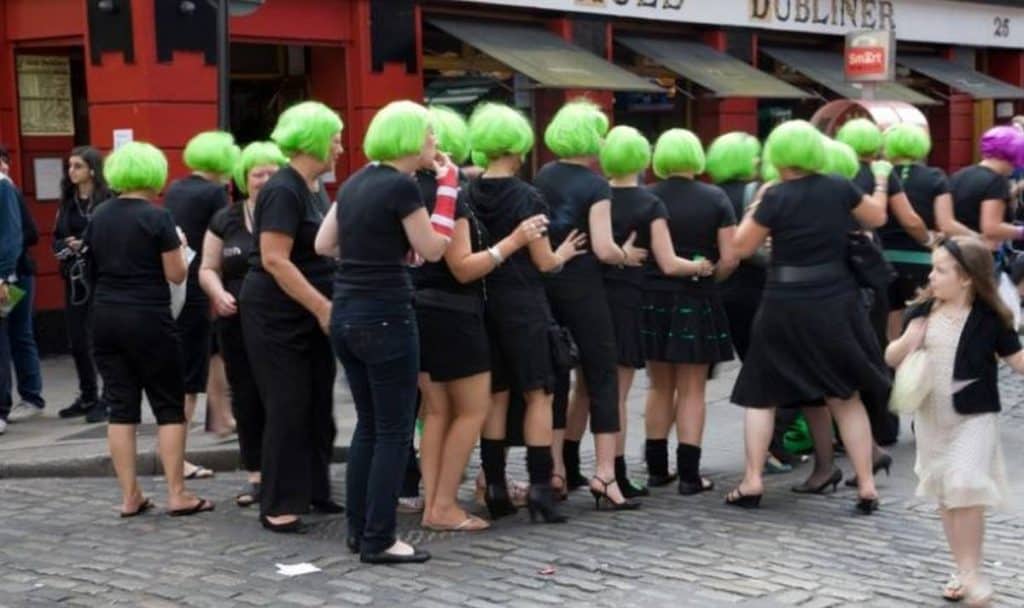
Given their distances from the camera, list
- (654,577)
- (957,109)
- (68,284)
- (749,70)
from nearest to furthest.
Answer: (654,577) → (68,284) → (749,70) → (957,109)

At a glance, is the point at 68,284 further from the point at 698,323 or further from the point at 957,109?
the point at 957,109

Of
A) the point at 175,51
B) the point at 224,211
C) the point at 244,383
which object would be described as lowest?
the point at 244,383

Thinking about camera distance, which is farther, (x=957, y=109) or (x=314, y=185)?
(x=957, y=109)

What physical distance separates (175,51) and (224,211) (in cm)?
572

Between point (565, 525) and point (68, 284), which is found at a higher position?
point (68, 284)

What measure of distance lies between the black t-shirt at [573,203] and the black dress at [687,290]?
1.83ft

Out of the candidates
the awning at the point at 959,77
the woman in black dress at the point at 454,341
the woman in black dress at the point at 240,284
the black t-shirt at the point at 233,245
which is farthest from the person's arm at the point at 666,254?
the awning at the point at 959,77

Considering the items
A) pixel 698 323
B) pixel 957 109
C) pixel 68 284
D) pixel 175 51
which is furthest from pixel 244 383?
pixel 957 109

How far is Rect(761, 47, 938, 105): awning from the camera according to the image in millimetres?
20625

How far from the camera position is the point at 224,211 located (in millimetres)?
7766

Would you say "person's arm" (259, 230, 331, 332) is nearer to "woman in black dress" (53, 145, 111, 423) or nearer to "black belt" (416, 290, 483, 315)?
"black belt" (416, 290, 483, 315)

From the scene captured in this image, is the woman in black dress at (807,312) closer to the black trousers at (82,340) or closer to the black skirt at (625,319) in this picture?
the black skirt at (625,319)

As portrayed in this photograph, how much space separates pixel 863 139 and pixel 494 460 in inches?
Answer: 121

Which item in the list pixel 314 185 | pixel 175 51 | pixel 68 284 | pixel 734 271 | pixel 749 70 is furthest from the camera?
pixel 749 70
